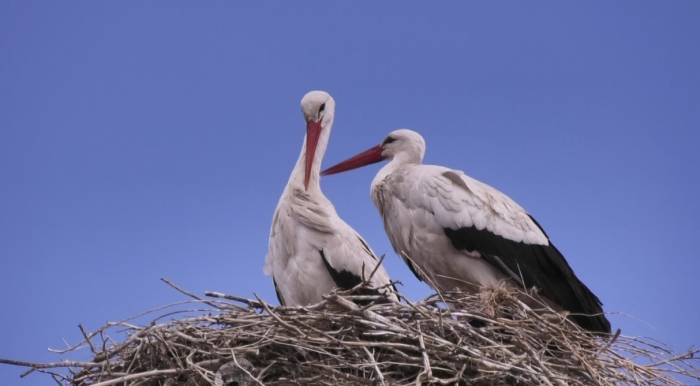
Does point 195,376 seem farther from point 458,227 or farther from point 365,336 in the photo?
point 458,227

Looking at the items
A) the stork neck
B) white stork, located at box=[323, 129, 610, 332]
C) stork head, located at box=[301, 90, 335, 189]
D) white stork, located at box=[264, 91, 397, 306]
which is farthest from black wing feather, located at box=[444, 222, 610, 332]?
stork head, located at box=[301, 90, 335, 189]

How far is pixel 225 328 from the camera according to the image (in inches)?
161

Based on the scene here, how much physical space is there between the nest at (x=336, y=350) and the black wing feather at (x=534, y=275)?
683 millimetres

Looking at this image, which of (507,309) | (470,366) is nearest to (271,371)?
(470,366)

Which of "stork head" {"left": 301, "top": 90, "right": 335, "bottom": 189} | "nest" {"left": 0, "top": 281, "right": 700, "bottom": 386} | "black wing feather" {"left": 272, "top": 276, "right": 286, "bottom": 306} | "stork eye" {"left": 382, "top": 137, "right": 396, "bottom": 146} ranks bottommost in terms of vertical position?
"nest" {"left": 0, "top": 281, "right": 700, "bottom": 386}

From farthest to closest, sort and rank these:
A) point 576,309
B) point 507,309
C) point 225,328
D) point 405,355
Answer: point 576,309, point 507,309, point 225,328, point 405,355

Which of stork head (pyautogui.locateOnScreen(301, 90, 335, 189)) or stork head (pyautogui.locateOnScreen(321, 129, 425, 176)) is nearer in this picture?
stork head (pyautogui.locateOnScreen(301, 90, 335, 189))

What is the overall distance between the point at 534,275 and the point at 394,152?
1.15m

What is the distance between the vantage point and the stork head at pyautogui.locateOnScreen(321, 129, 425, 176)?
559cm

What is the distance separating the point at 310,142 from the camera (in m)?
5.19

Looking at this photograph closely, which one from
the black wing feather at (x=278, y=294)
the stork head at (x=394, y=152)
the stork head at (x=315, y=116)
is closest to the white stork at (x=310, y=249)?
the black wing feather at (x=278, y=294)

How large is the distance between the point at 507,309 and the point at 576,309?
0.59 m

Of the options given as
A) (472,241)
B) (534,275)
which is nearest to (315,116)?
(472,241)

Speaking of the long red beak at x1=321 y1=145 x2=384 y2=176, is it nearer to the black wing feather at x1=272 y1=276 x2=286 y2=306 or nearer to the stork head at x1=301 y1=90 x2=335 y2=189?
the stork head at x1=301 y1=90 x2=335 y2=189
